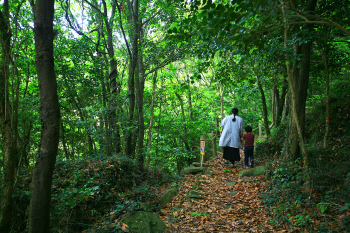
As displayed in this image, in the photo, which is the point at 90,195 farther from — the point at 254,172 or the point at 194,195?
the point at 254,172

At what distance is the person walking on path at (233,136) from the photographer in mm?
8234

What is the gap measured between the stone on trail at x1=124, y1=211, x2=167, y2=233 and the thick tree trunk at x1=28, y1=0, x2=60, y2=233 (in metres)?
1.61

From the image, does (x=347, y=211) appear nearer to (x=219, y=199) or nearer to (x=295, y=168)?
(x=295, y=168)

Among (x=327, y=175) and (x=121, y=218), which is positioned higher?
(x=327, y=175)

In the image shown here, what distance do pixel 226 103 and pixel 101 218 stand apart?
1400 centimetres

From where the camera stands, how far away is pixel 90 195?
516cm

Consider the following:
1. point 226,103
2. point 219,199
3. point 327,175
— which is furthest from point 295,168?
point 226,103

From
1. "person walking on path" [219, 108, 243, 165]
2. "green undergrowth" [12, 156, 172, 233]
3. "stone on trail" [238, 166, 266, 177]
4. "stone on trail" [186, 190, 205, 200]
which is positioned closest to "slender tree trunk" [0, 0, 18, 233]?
"green undergrowth" [12, 156, 172, 233]

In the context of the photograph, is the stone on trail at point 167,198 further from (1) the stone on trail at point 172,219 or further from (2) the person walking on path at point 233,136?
(2) the person walking on path at point 233,136

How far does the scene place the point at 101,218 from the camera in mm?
5055

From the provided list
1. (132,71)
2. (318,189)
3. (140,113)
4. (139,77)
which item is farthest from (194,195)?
(139,77)

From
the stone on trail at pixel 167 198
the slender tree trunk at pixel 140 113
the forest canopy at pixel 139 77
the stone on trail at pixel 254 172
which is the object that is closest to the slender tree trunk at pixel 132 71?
the forest canopy at pixel 139 77

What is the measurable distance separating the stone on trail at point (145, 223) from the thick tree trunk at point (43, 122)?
1.61 m

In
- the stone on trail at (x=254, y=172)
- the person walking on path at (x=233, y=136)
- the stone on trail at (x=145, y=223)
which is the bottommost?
the stone on trail at (x=145, y=223)
